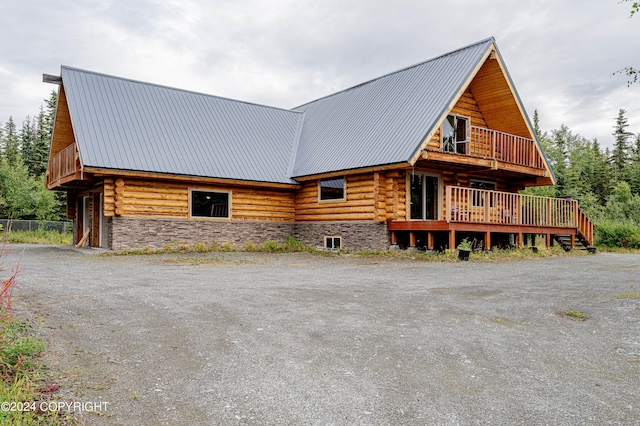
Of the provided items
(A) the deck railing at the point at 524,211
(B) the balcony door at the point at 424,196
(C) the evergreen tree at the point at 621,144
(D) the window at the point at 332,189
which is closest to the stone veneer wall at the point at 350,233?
(D) the window at the point at 332,189

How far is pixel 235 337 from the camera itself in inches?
222

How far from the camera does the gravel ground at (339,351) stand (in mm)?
3900

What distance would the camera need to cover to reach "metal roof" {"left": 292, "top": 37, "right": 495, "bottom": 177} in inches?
683

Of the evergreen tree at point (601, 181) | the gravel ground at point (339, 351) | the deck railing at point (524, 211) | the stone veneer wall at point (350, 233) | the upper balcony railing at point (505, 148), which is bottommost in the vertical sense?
the gravel ground at point (339, 351)

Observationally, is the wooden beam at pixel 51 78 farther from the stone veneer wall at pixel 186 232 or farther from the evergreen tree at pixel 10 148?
the evergreen tree at pixel 10 148

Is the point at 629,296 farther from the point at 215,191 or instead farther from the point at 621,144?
the point at 621,144

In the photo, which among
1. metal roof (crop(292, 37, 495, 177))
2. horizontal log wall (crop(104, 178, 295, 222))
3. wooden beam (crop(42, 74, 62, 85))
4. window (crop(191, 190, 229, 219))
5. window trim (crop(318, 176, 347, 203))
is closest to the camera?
metal roof (crop(292, 37, 495, 177))

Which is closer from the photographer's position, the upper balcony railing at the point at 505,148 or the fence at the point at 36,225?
the upper balcony railing at the point at 505,148

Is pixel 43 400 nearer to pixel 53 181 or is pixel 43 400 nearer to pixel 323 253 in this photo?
pixel 323 253

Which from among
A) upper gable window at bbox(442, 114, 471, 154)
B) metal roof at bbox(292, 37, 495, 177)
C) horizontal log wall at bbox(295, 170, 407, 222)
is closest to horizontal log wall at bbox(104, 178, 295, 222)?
metal roof at bbox(292, 37, 495, 177)

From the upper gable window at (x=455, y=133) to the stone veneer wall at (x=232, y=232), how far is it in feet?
15.1

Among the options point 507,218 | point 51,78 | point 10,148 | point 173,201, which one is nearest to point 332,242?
point 173,201

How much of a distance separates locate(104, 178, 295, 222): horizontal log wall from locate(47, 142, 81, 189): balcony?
180 centimetres

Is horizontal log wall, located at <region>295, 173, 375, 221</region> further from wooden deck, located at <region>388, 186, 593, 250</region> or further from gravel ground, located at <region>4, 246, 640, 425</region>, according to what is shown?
gravel ground, located at <region>4, 246, 640, 425</region>
